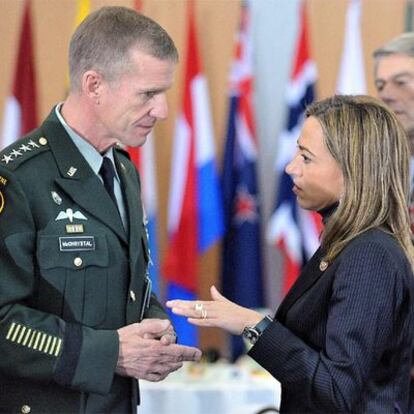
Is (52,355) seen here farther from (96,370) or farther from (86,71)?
(86,71)

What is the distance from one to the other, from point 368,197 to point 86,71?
0.77 meters

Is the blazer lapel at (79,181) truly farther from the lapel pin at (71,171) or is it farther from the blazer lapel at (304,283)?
the blazer lapel at (304,283)

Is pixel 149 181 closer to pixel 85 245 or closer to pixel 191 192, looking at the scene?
pixel 191 192

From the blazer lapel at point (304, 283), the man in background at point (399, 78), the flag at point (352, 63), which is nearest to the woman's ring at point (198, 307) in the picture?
the blazer lapel at point (304, 283)

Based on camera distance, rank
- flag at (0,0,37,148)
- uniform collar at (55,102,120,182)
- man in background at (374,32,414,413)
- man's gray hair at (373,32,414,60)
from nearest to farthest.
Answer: uniform collar at (55,102,120,182)
man in background at (374,32,414,413)
man's gray hair at (373,32,414,60)
flag at (0,0,37,148)

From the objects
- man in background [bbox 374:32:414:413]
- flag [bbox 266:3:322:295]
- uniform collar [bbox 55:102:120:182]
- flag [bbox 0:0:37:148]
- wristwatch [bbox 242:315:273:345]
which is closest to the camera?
wristwatch [bbox 242:315:273:345]

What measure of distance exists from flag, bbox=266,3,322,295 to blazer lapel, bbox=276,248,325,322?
2058mm

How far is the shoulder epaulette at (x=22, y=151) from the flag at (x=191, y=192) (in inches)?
81.5

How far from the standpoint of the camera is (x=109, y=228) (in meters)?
2.09

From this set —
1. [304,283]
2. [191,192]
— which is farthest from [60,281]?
[191,192]

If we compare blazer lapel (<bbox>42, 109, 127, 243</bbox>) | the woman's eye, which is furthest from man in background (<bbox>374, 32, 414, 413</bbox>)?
blazer lapel (<bbox>42, 109, 127, 243</bbox>)

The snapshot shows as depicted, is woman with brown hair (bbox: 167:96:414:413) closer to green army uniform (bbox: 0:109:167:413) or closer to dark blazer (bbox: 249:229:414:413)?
dark blazer (bbox: 249:229:414:413)

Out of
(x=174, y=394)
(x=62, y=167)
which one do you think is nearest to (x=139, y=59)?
(x=62, y=167)

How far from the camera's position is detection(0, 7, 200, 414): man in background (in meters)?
1.93
